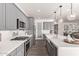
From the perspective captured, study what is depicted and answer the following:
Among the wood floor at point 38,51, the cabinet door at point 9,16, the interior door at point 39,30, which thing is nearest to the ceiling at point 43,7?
the cabinet door at point 9,16

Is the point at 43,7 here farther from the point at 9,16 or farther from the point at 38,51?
the point at 9,16

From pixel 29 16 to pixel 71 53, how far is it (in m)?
5.27

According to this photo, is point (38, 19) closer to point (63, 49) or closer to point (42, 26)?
point (42, 26)

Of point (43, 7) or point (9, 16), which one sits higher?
point (43, 7)

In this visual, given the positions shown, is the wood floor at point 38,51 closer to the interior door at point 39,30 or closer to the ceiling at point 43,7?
the interior door at point 39,30

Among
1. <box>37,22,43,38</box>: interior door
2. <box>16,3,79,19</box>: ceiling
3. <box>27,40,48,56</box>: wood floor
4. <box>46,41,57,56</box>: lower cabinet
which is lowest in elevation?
<box>27,40,48,56</box>: wood floor

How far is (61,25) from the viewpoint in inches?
344

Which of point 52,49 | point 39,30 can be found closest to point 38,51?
point 52,49

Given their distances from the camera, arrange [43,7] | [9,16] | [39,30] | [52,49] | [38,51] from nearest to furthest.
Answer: [9,16]
[52,49]
[43,7]
[38,51]
[39,30]

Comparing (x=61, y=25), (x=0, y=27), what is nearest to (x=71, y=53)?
(x=0, y=27)

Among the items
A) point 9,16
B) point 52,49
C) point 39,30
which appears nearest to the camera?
point 9,16

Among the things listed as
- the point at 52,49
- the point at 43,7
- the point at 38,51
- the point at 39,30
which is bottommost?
the point at 38,51

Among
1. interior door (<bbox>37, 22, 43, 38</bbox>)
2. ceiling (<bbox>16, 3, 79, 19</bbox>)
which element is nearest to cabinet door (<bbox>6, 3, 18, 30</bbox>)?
ceiling (<bbox>16, 3, 79, 19</bbox>)

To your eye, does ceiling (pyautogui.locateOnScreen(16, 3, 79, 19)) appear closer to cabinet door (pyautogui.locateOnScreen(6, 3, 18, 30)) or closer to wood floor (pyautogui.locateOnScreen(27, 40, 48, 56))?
cabinet door (pyautogui.locateOnScreen(6, 3, 18, 30))
